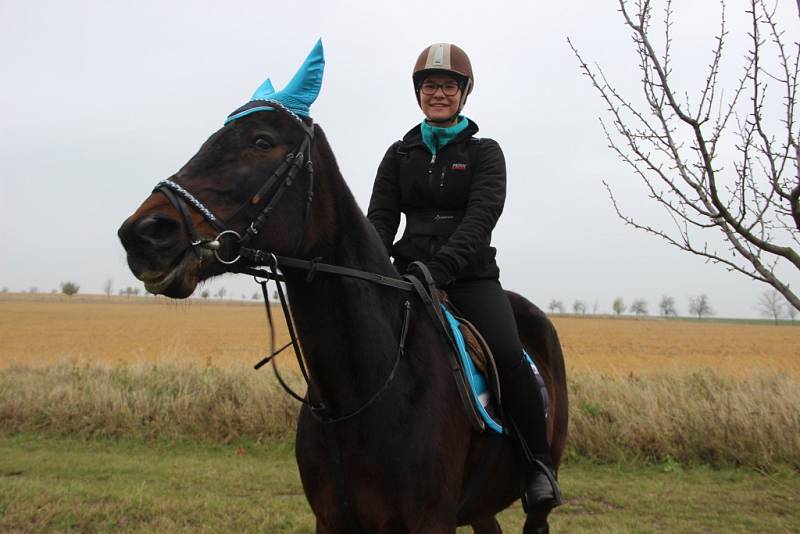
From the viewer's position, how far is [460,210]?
3570 mm

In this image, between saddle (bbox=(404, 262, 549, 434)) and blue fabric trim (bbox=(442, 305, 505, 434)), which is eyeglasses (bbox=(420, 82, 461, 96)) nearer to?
saddle (bbox=(404, 262, 549, 434))

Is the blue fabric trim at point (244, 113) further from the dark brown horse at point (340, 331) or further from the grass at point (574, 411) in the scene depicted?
the grass at point (574, 411)

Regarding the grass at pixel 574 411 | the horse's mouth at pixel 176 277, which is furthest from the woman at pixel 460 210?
the grass at pixel 574 411

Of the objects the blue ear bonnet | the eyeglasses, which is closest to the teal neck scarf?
the eyeglasses

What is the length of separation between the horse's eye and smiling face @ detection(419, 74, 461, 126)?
4.78ft

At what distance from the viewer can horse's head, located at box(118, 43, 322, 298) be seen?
2.09 m

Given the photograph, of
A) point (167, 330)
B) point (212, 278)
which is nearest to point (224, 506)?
point (212, 278)

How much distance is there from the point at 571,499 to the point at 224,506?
3993 mm

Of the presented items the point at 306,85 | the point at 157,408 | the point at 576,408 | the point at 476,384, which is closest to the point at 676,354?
the point at 576,408

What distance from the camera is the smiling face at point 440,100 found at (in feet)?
11.9

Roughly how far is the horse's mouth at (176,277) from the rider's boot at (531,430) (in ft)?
6.32

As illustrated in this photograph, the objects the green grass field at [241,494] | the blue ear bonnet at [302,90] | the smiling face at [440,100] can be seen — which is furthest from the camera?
the green grass field at [241,494]

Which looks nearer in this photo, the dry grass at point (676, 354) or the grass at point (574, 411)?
the grass at point (574, 411)

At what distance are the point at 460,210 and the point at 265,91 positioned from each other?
4.53 ft
